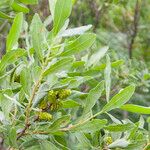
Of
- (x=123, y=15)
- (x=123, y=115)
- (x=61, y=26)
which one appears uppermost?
(x=61, y=26)

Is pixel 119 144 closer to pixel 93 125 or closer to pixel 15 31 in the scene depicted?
pixel 93 125

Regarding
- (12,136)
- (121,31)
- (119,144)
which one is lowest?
(121,31)

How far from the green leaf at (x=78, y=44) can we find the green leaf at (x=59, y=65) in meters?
0.02

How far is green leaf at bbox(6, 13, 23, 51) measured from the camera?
4.13 feet

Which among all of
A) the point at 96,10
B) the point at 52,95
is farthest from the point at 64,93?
the point at 96,10

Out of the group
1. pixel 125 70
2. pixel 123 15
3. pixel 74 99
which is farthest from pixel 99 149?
pixel 123 15

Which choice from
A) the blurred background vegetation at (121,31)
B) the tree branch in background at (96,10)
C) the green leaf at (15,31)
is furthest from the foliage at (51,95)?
the tree branch in background at (96,10)

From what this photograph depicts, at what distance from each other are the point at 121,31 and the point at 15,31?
121 inches

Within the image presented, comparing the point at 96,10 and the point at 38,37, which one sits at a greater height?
the point at 38,37

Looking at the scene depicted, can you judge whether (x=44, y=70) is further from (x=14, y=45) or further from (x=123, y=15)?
(x=123, y=15)

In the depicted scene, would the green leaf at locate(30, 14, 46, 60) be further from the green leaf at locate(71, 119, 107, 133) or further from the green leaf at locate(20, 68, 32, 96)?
the green leaf at locate(71, 119, 107, 133)

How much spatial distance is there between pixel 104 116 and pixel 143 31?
1.80m

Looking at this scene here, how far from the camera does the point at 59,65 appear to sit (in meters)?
1.16

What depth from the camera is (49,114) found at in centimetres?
124
